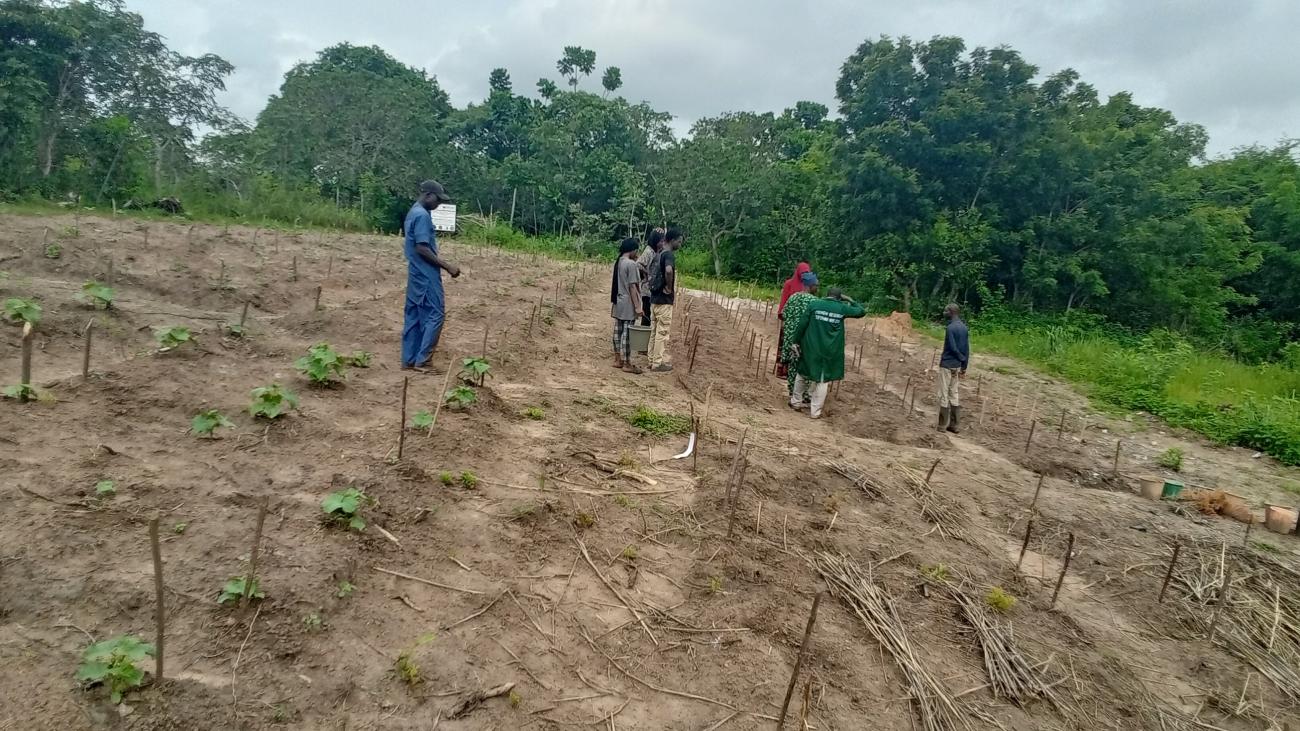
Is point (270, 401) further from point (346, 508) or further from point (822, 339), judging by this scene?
point (822, 339)

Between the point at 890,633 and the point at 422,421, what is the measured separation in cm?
292

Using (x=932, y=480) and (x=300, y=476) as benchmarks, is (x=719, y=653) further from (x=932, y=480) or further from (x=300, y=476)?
(x=932, y=480)

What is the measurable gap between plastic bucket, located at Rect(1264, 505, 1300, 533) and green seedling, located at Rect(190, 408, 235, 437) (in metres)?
7.58

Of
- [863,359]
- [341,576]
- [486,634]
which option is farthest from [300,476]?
[863,359]

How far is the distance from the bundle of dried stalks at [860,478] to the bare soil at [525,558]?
0.24ft

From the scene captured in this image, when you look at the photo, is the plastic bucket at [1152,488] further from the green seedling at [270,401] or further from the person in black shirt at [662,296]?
the green seedling at [270,401]

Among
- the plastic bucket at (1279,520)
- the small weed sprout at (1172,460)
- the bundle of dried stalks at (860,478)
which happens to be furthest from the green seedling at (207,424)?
the small weed sprout at (1172,460)

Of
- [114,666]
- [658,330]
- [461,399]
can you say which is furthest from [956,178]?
[114,666]

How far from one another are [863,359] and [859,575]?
28.9 feet

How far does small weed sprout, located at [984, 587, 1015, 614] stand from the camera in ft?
12.9

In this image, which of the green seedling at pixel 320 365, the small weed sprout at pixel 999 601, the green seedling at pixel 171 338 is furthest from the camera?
the green seedling at pixel 171 338

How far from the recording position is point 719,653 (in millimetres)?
3246

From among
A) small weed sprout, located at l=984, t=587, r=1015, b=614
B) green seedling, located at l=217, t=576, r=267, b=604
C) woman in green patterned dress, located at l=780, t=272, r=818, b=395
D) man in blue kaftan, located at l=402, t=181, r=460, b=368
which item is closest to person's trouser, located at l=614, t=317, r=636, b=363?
woman in green patterned dress, located at l=780, t=272, r=818, b=395

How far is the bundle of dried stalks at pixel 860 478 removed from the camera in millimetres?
5164
